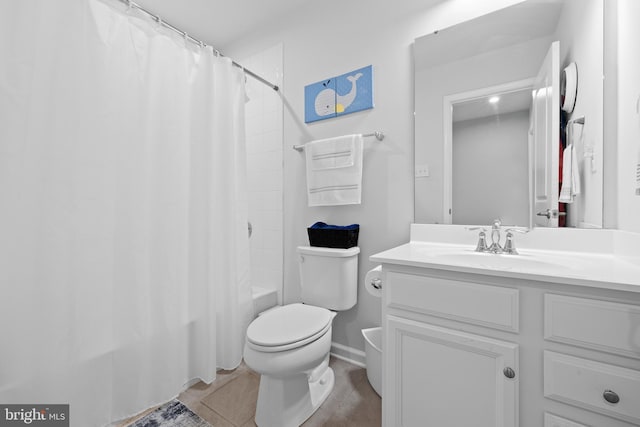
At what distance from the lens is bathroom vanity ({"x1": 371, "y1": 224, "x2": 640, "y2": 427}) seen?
68 cm

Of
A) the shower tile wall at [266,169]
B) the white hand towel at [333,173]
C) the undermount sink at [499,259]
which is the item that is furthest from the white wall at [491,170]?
the shower tile wall at [266,169]

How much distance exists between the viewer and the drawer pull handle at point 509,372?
79 cm

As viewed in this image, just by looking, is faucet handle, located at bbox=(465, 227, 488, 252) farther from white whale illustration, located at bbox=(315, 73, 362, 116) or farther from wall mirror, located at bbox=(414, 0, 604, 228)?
white whale illustration, located at bbox=(315, 73, 362, 116)

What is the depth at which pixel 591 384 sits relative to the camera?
696 mm

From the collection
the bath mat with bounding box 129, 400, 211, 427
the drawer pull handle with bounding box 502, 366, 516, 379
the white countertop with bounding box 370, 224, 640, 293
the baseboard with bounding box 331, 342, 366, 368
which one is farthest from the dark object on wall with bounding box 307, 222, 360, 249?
the bath mat with bounding box 129, 400, 211, 427

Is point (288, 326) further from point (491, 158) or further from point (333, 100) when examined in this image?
point (333, 100)

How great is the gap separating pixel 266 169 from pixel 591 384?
197 cm

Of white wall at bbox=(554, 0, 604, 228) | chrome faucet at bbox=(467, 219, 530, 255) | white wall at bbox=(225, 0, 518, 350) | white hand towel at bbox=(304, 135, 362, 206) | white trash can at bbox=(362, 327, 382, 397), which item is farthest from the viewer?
white hand towel at bbox=(304, 135, 362, 206)

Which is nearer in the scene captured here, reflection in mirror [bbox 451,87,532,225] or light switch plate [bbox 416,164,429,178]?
reflection in mirror [bbox 451,87,532,225]

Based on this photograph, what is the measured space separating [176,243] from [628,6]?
207 cm

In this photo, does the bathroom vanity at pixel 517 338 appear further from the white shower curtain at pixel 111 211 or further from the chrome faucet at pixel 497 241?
the white shower curtain at pixel 111 211

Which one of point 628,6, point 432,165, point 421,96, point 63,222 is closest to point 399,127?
point 421,96

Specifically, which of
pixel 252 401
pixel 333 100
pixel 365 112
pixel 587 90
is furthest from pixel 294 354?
pixel 587 90

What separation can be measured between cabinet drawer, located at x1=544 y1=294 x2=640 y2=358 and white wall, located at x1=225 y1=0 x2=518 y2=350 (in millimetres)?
827
